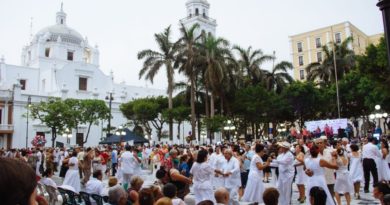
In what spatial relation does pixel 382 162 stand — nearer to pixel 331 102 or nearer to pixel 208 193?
pixel 208 193

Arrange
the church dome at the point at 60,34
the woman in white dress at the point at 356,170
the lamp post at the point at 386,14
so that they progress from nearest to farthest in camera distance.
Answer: the lamp post at the point at 386,14, the woman in white dress at the point at 356,170, the church dome at the point at 60,34

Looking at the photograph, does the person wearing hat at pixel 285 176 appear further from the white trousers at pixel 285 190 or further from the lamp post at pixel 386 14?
the lamp post at pixel 386 14

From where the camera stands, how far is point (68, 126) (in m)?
41.6

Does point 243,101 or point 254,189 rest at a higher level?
point 243,101

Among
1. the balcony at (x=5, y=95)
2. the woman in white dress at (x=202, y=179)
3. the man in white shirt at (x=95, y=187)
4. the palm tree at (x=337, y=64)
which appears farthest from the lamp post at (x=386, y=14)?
the balcony at (x=5, y=95)

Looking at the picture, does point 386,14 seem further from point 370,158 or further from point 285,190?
point 370,158

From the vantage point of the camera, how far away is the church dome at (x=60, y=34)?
214 feet

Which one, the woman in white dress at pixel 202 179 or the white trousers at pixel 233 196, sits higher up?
the woman in white dress at pixel 202 179

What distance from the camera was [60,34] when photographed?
66.4 m

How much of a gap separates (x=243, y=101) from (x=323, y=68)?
16614mm

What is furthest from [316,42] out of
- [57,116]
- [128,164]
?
[128,164]

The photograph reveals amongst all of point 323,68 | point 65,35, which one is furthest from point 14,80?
point 323,68

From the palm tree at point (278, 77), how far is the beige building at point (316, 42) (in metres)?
22.8

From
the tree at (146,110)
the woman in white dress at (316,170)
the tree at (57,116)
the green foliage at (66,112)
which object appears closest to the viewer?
the woman in white dress at (316,170)
